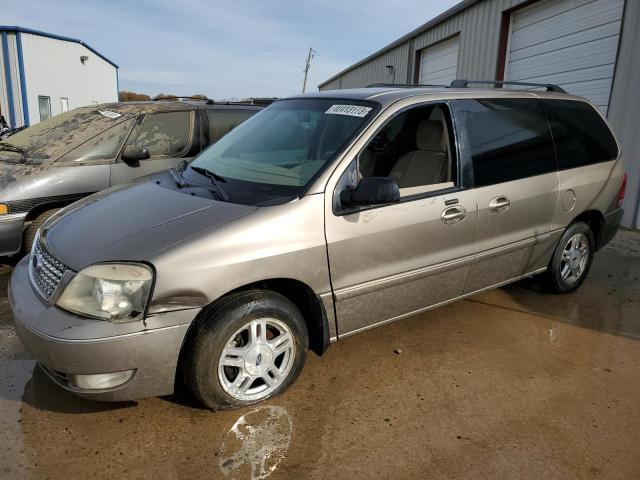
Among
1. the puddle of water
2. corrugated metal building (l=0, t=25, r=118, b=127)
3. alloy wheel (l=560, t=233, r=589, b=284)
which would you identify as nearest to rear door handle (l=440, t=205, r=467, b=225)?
alloy wheel (l=560, t=233, r=589, b=284)

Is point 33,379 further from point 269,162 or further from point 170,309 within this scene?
point 269,162

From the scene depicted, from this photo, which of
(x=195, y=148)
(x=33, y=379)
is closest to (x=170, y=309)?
(x=33, y=379)

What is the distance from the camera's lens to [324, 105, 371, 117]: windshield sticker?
312 cm

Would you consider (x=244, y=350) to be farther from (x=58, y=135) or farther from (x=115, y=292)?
(x=58, y=135)

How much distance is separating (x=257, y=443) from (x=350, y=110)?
2074 mm

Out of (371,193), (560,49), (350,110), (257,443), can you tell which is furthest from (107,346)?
(560,49)

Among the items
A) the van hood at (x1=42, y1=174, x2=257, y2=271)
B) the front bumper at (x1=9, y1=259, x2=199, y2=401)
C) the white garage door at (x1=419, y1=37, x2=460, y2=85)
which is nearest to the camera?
the front bumper at (x1=9, y1=259, x2=199, y2=401)

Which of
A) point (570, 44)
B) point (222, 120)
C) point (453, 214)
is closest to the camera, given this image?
point (453, 214)

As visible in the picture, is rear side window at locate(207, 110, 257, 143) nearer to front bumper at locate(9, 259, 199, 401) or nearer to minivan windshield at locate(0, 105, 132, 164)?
minivan windshield at locate(0, 105, 132, 164)

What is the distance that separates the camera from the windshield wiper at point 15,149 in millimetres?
4773

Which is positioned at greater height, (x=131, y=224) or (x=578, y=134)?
(x=578, y=134)

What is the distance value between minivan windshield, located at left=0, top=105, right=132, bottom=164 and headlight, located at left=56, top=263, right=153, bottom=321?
2.92 metres

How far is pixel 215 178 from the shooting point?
3113mm

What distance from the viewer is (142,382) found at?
2.38 meters
